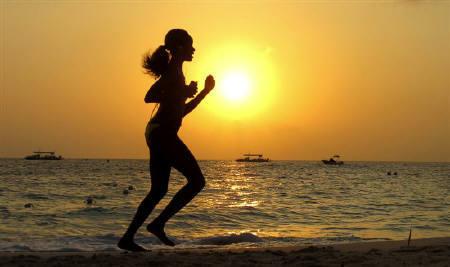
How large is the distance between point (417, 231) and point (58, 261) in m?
12.7

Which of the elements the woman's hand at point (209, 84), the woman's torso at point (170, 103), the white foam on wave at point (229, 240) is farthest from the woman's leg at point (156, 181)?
the white foam on wave at point (229, 240)

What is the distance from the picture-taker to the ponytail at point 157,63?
674 centimetres

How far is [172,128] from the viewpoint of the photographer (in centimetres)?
654

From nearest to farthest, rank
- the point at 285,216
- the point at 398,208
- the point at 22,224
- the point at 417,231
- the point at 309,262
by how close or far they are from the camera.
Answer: the point at 309,262 → the point at 417,231 → the point at 22,224 → the point at 285,216 → the point at 398,208

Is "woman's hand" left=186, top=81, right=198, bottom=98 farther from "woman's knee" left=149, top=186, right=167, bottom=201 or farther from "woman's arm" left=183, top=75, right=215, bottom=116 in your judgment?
"woman's knee" left=149, top=186, right=167, bottom=201

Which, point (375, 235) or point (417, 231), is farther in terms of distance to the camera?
point (417, 231)

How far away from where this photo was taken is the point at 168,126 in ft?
21.4

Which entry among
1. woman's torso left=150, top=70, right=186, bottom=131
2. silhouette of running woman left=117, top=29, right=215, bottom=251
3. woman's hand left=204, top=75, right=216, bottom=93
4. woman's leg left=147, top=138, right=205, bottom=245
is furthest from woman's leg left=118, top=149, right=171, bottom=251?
woman's hand left=204, top=75, right=216, bottom=93

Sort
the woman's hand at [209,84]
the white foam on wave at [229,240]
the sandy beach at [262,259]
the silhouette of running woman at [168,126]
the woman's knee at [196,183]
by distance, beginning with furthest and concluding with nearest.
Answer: the white foam on wave at [229,240], the sandy beach at [262,259], the woman's hand at [209,84], the woman's knee at [196,183], the silhouette of running woman at [168,126]

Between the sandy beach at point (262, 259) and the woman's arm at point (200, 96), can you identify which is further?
the sandy beach at point (262, 259)

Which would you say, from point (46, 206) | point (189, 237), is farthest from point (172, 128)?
point (46, 206)

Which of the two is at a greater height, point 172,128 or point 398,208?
point 172,128

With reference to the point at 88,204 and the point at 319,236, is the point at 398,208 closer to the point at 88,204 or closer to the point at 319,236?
the point at 319,236

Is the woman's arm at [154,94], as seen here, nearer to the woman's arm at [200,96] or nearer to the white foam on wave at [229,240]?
the woman's arm at [200,96]
